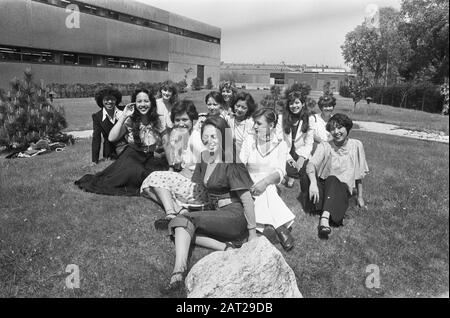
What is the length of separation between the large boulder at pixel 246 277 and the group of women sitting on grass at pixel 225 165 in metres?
0.28

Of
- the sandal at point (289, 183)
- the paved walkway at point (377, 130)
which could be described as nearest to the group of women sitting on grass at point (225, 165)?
the sandal at point (289, 183)

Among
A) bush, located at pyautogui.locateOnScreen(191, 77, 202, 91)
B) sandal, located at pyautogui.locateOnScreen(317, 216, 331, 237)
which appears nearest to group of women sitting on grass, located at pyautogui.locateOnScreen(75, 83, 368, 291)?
sandal, located at pyautogui.locateOnScreen(317, 216, 331, 237)

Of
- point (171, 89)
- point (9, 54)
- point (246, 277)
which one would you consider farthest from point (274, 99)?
point (9, 54)

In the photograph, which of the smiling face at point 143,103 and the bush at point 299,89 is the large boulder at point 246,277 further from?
the bush at point 299,89

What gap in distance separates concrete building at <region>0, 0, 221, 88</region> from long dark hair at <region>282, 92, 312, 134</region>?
148cm

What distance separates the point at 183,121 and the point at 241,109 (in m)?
1.02

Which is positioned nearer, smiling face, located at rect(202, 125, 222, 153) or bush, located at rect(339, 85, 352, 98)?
smiling face, located at rect(202, 125, 222, 153)

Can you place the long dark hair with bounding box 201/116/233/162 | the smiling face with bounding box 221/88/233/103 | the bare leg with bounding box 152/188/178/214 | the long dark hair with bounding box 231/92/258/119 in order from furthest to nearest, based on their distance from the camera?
1. the smiling face with bounding box 221/88/233/103
2. the long dark hair with bounding box 231/92/258/119
3. the bare leg with bounding box 152/188/178/214
4. the long dark hair with bounding box 201/116/233/162

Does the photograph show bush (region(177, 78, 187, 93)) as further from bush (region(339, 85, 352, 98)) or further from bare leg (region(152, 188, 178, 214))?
bush (region(339, 85, 352, 98))

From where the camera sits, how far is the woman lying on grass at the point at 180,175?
4035 mm

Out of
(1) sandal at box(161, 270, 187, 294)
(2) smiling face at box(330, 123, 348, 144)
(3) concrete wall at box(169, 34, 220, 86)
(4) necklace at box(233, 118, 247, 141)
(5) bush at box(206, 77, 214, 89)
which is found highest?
(3) concrete wall at box(169, 34, 220, 86)

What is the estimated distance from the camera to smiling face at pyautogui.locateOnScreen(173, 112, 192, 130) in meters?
4.82
